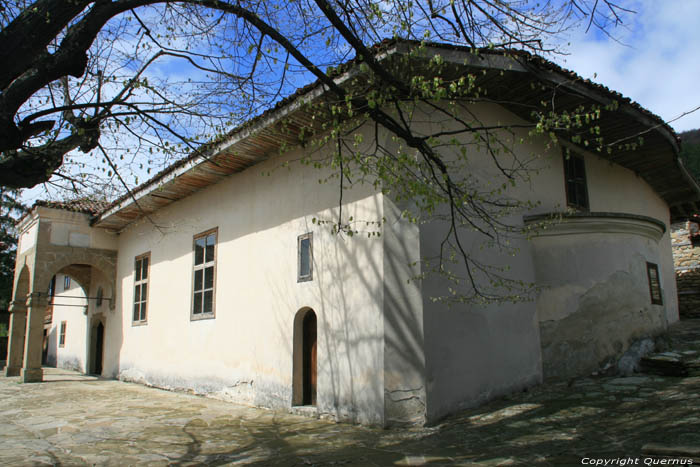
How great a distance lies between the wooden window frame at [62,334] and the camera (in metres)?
17.8

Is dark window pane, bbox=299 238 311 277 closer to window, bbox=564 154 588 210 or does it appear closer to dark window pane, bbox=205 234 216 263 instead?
dark window pane, bbox=205 234 216 263

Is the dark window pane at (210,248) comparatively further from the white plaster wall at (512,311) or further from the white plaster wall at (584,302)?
the white plaster wall at (584,302)

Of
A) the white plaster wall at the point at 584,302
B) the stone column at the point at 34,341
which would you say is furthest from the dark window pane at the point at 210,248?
the stone column at the point at 34,341

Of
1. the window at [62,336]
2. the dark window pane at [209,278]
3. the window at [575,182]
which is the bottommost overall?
the window at [62,336]

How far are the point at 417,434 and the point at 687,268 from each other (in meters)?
11.6

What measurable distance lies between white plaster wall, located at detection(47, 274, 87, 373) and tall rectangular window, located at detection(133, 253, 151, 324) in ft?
9.70

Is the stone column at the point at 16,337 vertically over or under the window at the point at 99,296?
under

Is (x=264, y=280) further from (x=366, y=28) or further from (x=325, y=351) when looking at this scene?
(x=366, y=28)

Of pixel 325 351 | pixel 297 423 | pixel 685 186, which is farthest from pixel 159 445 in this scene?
pixel 685 186

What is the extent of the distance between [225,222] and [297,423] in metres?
4.11

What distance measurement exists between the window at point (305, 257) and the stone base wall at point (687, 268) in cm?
1022

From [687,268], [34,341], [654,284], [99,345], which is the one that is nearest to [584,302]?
[654,284]

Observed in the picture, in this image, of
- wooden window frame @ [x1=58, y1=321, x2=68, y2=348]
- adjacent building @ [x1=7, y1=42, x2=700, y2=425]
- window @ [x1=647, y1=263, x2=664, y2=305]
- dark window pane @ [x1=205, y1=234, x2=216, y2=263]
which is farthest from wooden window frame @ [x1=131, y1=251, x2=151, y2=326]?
window @ [x1=647, y1=263, x2=664, y2=305]

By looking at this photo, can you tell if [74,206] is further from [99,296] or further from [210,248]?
[210,248]
